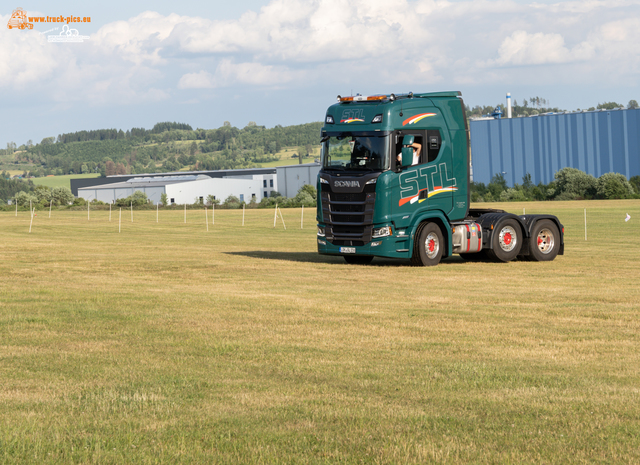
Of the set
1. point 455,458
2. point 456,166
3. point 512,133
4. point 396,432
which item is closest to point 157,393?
point 396,432

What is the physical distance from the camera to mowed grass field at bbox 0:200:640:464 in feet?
19.4

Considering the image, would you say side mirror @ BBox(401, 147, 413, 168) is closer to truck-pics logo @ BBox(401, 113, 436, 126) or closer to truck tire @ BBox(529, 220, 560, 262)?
truck-pics logo @ BBox(401, 113, 436, 126)

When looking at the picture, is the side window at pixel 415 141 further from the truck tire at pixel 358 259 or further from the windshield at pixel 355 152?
the truck tire at pixel 358 259

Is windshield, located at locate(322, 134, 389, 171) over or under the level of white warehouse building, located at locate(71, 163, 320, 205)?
under

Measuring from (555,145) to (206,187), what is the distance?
70678 mm

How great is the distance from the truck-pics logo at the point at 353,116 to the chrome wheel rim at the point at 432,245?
4.01 meters

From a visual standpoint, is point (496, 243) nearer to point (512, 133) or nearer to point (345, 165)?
point (345, 165)

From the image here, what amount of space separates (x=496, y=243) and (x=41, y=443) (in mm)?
18876

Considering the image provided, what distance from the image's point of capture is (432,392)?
753 centimetres

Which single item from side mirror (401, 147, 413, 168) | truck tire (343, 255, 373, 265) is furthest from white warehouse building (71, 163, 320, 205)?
side mirror (401, 147, 413, 168)

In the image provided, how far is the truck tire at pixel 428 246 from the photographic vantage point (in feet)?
71.3

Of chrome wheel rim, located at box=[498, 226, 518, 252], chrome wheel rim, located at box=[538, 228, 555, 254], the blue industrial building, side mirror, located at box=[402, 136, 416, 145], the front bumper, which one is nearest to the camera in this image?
side mirror, located at box=[402, 136, 416, 145]

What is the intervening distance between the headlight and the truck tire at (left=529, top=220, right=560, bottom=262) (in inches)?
214

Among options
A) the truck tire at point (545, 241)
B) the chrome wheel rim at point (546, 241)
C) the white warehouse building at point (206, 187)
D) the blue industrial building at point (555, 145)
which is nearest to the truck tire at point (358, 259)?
the truck tire at point (545, 241)
